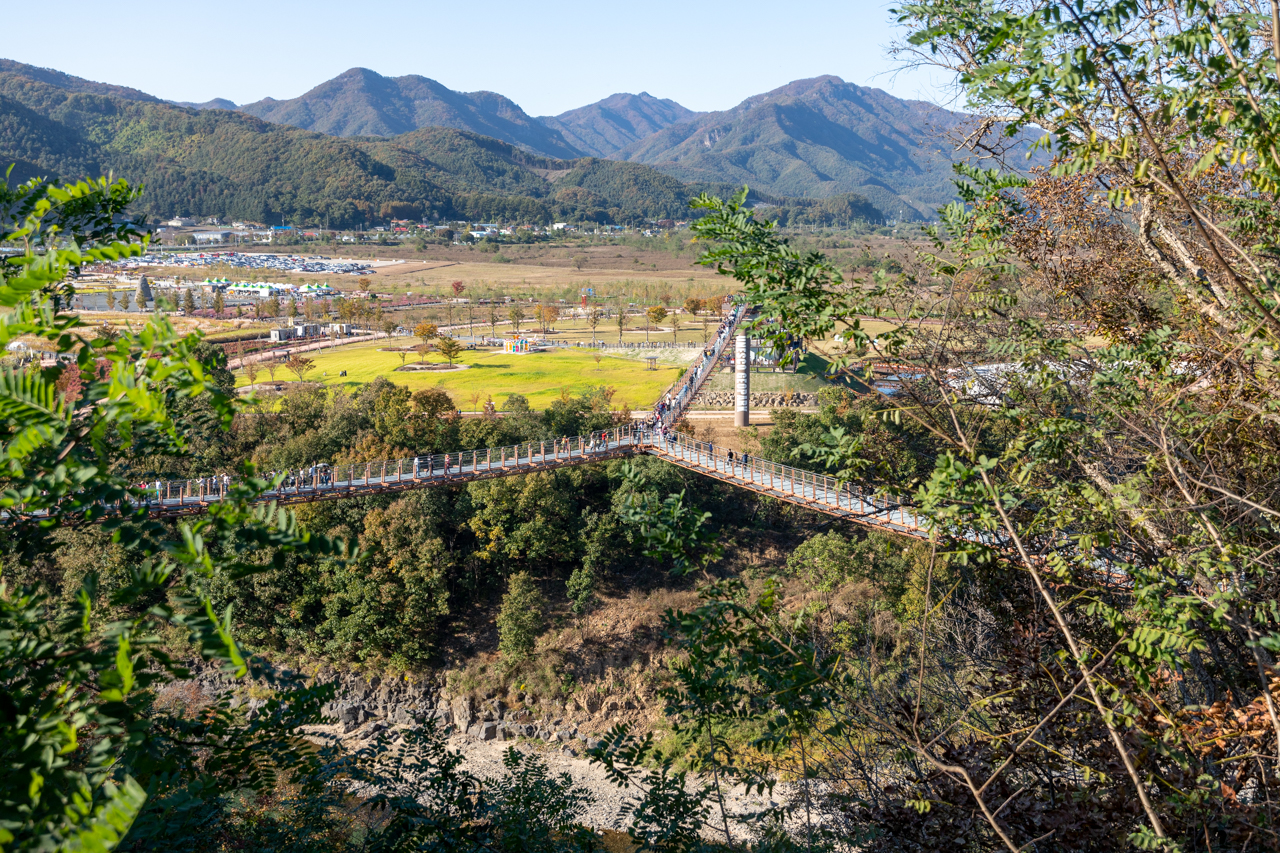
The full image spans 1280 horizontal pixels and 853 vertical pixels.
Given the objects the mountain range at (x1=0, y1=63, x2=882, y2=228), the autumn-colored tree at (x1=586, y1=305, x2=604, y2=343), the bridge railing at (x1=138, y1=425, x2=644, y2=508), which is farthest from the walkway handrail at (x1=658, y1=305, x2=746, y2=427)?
the mountain range at (x1=0, y1=63, x2=882, y2=228)

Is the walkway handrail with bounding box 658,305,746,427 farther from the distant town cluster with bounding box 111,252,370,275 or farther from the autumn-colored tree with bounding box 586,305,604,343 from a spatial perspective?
the distant town cluster with bounding box 111,252,370,275

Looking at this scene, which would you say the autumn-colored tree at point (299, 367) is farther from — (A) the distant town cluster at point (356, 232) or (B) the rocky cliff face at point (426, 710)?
(A) the distant town cluster at point (356, 232)

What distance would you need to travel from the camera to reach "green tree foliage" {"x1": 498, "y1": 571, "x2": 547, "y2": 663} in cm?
2052

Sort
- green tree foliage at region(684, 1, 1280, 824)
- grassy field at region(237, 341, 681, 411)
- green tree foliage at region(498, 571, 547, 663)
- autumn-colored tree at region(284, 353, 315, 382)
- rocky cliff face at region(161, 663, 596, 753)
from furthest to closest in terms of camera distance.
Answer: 1. autumn-colored tree at region(284, 353, 315, 382)
2. grassy field at region(237, 341, 681, 411)
3. green tree foliage at region(498, 571, 547, 663)
4. rocky cliff face at region(161, 663, 596, 753)
5. green tree foliage at region(684, 1, 1280, 824)

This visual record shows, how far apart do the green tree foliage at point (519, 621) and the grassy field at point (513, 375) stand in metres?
12.5

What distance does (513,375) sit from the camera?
40875mm

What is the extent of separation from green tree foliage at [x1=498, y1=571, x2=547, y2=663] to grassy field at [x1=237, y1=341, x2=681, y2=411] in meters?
12.5

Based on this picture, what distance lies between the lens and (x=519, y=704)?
20.4m

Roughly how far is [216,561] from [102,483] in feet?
1.73

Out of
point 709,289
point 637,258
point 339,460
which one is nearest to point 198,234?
point 637,258

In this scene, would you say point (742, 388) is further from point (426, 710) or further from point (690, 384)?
point (426, 710)

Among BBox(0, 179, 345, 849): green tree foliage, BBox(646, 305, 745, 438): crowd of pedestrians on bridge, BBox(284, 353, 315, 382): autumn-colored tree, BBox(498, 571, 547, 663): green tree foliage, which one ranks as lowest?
BBox(498, 571, 547, 663): green tree foliage

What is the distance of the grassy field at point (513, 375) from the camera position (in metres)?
35.8

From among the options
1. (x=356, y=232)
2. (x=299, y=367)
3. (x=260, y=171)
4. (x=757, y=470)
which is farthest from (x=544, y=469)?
(x=260, y=171)
